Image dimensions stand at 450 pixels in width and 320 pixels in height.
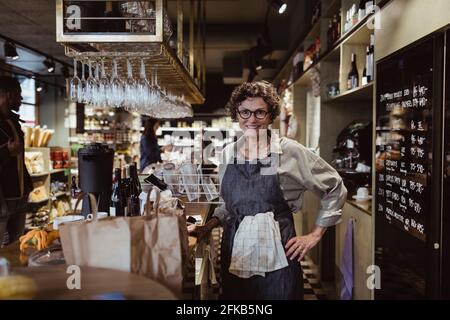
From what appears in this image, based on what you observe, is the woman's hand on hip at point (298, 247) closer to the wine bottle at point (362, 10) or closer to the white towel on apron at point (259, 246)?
the white towel on apron at point (259, 246)

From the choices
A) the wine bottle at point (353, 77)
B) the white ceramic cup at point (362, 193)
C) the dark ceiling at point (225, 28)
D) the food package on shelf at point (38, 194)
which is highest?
the dark ceiling at point (225, 28)

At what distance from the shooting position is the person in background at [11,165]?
11.1ft

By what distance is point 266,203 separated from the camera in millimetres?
2002

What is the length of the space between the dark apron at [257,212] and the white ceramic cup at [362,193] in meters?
1.44

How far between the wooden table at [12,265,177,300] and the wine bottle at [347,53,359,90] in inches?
106

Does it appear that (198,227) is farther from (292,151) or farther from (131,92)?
(131,92)

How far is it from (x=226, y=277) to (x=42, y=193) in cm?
434

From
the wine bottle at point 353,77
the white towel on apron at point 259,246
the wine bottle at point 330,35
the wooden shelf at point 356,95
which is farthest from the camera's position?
the wine bottle at point 330,35

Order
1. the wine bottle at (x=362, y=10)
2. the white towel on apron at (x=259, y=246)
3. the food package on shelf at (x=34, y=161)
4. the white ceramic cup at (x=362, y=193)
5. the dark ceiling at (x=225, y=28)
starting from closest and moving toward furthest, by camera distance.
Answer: the white towel on apron at (x=259, y=246) < the wine bottle at (x=362, y=10) < the white ceramic cup at (x=362, y=193) < the food package on shelf at (x=34, y=161) < the dark ceiling at (x=225, y=28)

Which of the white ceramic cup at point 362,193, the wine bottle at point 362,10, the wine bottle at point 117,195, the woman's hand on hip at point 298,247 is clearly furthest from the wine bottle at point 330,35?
the wine bottle at point 117,195

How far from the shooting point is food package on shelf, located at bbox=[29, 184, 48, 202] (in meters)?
5.56

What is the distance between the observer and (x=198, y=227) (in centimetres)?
198
